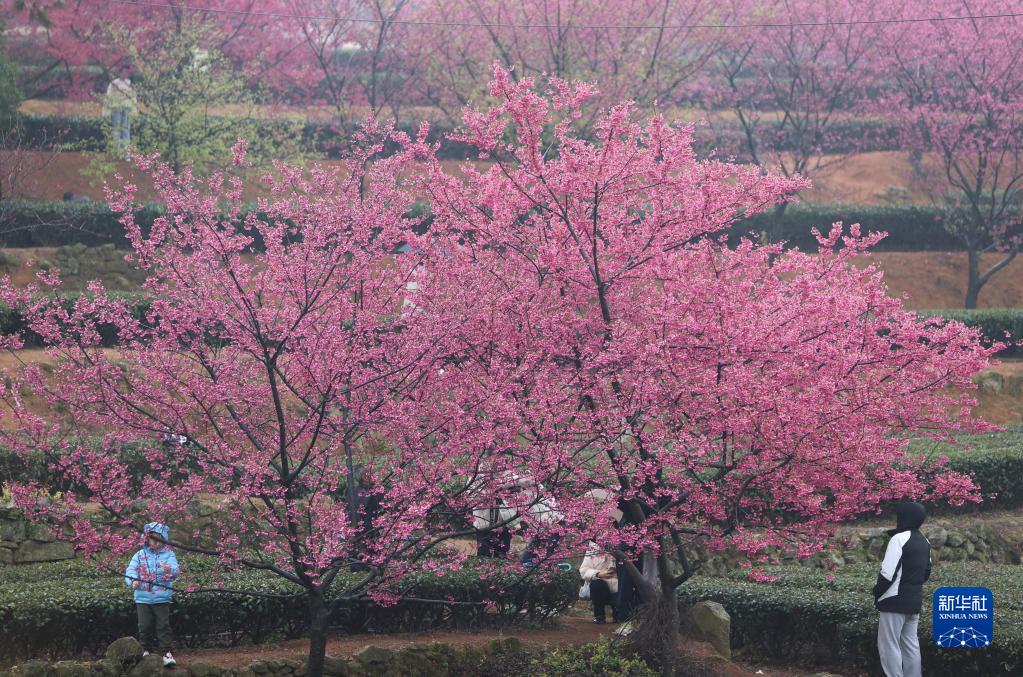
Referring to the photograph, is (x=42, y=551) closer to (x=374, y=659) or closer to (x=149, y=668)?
(x=149, y=668)

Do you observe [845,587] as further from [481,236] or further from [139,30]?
[139,30]

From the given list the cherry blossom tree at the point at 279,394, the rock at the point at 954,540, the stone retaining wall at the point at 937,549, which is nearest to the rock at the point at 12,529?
the cherry blossom tree at the point at 279,394

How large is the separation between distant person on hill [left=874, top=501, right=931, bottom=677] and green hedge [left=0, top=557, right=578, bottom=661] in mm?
3472

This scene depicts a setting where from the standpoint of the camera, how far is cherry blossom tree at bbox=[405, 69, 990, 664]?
973cm

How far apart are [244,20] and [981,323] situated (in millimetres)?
21720

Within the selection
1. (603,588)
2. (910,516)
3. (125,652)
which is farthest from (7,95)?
(910,516)

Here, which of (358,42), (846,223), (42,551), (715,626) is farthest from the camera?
(358,42)

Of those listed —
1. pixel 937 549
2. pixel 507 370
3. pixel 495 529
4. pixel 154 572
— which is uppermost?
pixel 507 370

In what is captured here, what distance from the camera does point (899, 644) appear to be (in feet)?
30.4

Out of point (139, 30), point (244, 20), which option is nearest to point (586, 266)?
point (139, 30)

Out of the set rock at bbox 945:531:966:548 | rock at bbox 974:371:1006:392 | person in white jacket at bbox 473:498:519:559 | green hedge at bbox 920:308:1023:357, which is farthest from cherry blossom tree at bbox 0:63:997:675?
green hedge at bbox 920:308:1023:357

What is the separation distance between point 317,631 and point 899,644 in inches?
190

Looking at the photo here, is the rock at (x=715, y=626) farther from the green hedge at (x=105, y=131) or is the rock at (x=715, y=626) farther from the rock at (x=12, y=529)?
the green hedge at (x=105, y=131)

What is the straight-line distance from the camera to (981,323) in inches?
1019
